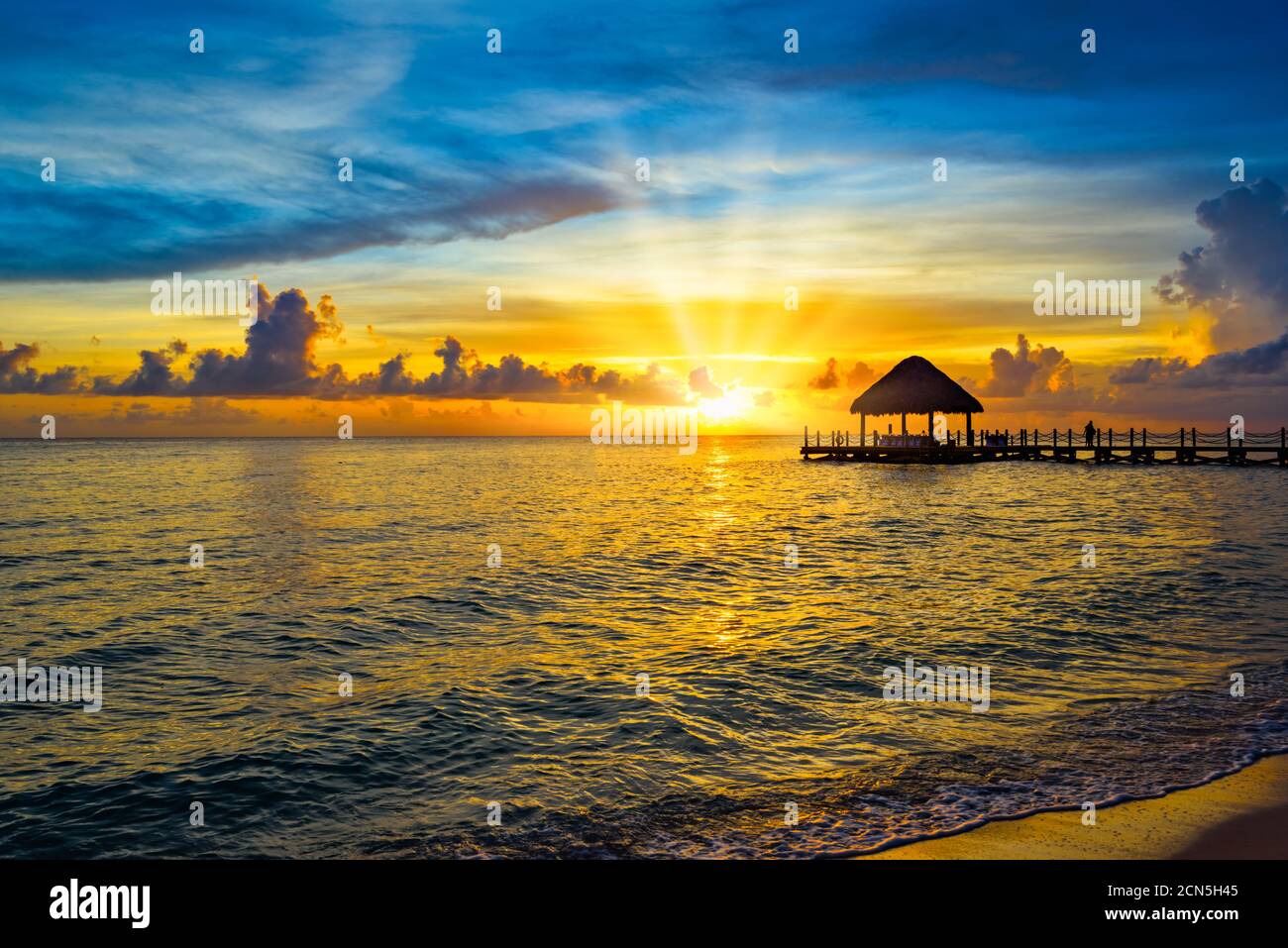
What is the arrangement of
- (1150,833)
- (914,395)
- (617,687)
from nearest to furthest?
(1150,833), (617,687), (914,395)

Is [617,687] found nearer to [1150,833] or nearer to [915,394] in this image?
[1150,833]

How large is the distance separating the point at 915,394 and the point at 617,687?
65.0 m

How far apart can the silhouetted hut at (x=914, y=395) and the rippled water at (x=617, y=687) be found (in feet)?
132

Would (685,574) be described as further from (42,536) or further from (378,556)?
(42,536)

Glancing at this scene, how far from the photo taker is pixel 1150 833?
24.5ft

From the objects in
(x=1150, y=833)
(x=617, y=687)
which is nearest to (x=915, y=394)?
(x=617, y=687)

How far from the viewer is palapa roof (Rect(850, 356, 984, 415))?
7175 cm

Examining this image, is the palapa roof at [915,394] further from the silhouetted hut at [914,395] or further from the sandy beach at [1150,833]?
the sandy beach at [1150,833]

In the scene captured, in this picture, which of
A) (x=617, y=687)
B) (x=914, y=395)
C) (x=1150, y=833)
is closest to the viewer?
(x=1150, y=833)

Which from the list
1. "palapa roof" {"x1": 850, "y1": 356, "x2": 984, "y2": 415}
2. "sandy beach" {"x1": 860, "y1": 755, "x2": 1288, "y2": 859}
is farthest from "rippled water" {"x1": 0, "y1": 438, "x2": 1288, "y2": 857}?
"palapa roof" {"x1": 850, "y1": 356, "x2": 984, "y2": 415}

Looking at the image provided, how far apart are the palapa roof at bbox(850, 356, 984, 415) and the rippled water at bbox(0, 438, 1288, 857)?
40.2 m
